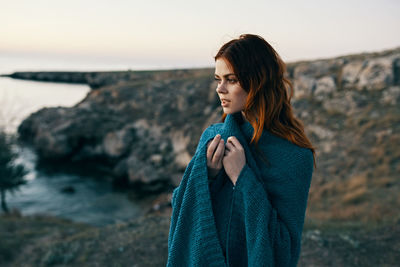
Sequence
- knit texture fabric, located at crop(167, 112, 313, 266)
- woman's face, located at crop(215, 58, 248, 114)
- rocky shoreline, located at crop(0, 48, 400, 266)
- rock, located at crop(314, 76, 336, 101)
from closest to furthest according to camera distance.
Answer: knit texture fabric, located at crop(167, 112, 313, 266)
woman's face, located at crop(215, 58, 248, 114)
rocky shoreline, located at crop(0, 48, 400, 266)
rock, located at crop(314, 76, 336, 101)

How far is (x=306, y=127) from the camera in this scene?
19.4m

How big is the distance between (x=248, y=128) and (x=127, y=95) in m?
33.3

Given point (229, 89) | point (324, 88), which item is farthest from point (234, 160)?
point (324, 88)

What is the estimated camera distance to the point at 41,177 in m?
24.4

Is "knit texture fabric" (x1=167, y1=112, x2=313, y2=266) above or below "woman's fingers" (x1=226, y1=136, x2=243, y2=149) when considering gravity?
below

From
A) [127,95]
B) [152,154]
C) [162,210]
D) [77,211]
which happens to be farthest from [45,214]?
[127,95]

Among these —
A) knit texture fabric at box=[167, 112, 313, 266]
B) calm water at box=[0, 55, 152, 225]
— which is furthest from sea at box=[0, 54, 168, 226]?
knit texture fabric at box=[167, 112, 313, 266]

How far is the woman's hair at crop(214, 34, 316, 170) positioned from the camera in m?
1.61

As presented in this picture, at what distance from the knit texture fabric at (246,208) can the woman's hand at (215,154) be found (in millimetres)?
38

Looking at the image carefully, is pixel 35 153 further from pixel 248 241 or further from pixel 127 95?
pixel 248 241

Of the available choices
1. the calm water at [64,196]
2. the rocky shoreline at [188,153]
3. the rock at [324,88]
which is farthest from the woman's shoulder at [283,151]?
the rock at [324,88]

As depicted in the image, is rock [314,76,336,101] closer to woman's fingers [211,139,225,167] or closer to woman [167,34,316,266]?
woman [167,34,316,266]

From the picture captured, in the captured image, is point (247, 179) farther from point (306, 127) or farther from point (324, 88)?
point (324, 88)

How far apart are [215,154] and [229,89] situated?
42cm
